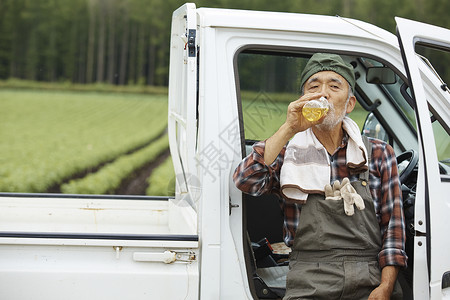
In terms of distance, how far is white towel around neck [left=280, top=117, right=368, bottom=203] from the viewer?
97.2 inches

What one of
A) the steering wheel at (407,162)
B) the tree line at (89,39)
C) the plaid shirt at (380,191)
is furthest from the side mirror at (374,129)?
the tree line at (89,39)

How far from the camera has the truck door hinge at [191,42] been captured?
251 centimetres

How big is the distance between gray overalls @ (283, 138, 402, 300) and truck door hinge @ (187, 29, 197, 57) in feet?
2.76

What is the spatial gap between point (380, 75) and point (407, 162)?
0.53 metres

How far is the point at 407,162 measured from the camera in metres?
3.26

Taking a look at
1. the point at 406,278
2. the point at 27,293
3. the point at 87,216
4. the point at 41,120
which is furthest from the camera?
the point at 41,120

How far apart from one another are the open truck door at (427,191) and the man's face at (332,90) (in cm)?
35

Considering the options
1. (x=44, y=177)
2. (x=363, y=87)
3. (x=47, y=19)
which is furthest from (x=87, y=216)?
(x=47, y=19)

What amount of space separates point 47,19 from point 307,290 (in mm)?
84269

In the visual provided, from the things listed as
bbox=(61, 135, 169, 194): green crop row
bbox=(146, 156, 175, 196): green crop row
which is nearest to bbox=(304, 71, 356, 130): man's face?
bbox=(146, 156, 175, 196): green crop row

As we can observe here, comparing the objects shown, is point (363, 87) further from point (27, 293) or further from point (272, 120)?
point (27, 293)

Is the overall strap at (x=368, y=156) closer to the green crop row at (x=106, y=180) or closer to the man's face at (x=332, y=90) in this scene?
the man's face at (x=332, y=90)

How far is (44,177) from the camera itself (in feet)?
41.1

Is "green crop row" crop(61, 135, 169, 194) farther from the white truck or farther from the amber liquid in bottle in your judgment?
the amber liquid in bottle
